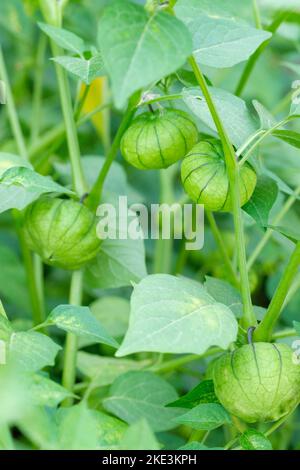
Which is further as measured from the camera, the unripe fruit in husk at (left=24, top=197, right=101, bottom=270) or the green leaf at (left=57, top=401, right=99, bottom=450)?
the unripe fruit in husk at (left=24, top=197, right=101, bottom=270)

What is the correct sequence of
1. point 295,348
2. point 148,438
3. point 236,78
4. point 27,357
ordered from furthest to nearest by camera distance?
point 236,78 < point 295,348 < point 27,357 < point 148,438

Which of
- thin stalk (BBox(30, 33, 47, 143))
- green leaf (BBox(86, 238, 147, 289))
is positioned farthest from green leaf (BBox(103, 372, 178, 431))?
thin stalk (BBox(30, 33, 47, 143))

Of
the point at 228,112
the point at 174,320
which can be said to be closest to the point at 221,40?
the point at 228,112

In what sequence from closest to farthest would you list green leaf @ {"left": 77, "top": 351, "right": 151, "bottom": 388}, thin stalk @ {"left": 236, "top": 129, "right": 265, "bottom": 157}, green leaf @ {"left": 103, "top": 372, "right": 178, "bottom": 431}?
thin stalk @ {"left": 236, "top": 129, "right": 265, "bottom": 157} → green leaf @ {"left": 103, "top": 372, "right": 178, "bottom": 431} → green leaf @ {"left": 77, "top": 351, "right": 151, "bottom": 388}

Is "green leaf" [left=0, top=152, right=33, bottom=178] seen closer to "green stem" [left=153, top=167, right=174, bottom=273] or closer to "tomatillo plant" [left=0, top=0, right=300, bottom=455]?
"tomatillo plant" [left=0, top=0, right=300, bottom=455]

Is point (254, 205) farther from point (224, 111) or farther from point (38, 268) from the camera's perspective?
point (38, 268)

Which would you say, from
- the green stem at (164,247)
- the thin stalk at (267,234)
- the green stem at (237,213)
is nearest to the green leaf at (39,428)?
the green stem at (237,213)

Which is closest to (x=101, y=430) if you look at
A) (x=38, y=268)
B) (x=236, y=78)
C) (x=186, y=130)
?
(x=186, y=130)
